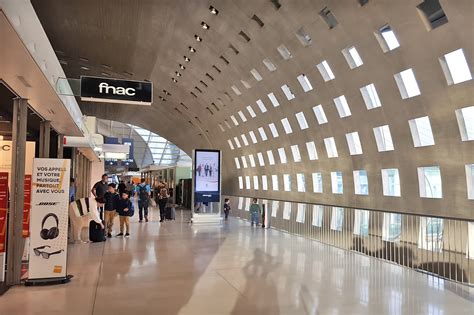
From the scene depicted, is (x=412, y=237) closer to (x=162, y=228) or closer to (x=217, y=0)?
(x=162, y=228)

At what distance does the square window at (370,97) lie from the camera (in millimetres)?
17375

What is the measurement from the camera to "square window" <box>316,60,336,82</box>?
1845cm

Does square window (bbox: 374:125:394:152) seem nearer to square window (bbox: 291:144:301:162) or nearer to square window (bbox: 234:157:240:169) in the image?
square window (bbox: 291:144:301:162)

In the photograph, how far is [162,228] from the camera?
16562 mm

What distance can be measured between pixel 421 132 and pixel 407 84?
2.08 m

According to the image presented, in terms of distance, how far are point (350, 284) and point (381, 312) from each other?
1597 millimetres

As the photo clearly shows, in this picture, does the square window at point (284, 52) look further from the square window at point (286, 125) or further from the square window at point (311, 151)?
the square window at point (311, 151)

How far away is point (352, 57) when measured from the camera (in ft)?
54.6

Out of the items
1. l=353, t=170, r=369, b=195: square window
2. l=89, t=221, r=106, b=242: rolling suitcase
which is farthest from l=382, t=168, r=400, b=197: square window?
l=89, t=221, r=106, b=242: rolling suitcase

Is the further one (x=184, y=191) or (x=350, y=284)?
(x=184, y=191)

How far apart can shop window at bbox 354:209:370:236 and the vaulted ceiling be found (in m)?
4.67

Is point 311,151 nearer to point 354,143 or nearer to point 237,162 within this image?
point 354,143

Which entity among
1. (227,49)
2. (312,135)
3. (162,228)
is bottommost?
(162,228)

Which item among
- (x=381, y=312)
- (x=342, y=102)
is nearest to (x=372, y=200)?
(x=342, y=102)
